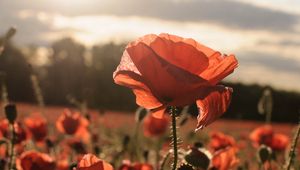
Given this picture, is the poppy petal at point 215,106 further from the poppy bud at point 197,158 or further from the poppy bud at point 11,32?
the poppy bud at point 11,32

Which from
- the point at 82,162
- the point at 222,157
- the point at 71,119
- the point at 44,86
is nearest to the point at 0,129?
the point at 71,119

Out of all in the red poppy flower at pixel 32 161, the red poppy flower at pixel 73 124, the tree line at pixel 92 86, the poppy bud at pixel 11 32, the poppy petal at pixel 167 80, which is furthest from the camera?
the tree line at pixel 92 86

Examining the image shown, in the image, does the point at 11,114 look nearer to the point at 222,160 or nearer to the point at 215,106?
the point at 222,160

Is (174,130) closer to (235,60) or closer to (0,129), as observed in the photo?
(235,60)

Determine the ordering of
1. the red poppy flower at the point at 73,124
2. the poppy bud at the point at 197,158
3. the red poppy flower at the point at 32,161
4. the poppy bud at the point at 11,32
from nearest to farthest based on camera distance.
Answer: the poppy bud at the point at 197,158 → the poppy bud at the point at 11,32 → the red poppy flower at the point at 32,161 → the red poppy flower at the point at 73,124

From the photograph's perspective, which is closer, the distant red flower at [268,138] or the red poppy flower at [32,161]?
the red poppy flower at [32,161]

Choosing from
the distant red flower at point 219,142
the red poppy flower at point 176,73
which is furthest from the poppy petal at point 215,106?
the distant red flower at point 219,142

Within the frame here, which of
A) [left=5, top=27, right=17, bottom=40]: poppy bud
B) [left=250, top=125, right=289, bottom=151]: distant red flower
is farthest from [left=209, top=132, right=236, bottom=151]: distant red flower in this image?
[left=5, top=27, right=17, bottom=40]: poppy bud
